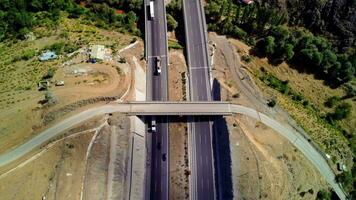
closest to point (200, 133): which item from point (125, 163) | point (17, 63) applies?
point (125, 163)

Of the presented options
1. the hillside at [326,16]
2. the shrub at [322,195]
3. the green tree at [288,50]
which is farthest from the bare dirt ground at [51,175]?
the hillside at [326,16]

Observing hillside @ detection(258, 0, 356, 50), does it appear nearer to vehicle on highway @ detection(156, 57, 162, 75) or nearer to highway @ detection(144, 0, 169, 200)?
highway @ detection(144, 0, 169, 200)

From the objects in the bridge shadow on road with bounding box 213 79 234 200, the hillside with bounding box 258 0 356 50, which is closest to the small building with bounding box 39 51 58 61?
the bridge shadow on road with bounding box 213 79 234 200

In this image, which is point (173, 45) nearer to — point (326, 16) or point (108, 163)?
point (108, 163)

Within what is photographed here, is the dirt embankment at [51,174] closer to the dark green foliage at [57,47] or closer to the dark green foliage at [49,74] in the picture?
the dark green foliage at [49,74]

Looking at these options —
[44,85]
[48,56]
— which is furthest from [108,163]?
[48,56]
